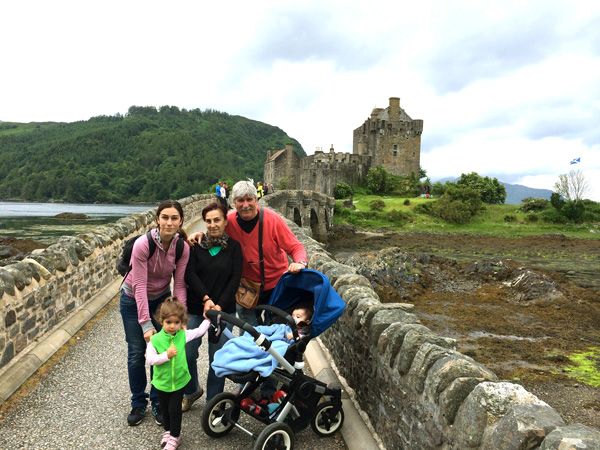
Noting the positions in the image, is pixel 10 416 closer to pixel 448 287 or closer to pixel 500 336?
pixel 500 336

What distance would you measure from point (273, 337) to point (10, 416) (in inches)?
105

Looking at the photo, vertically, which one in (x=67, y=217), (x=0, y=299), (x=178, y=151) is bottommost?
(x=67, y=217)

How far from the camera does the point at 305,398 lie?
150 inches

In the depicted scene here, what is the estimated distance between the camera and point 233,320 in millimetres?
3547

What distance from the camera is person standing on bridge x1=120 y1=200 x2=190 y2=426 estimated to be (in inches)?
158

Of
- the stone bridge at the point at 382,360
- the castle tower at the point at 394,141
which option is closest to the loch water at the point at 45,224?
the stone bridge at the point at 382,360

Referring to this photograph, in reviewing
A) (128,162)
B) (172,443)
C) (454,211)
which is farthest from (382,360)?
(128,162)

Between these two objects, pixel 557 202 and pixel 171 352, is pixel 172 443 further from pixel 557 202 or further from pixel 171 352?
pixel 557 202

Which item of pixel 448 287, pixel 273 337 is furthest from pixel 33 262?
pixel 448 287

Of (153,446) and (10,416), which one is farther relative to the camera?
(10,416)

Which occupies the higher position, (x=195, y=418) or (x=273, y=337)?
(x=273, y=337)

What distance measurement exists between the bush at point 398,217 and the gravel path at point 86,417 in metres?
42.7

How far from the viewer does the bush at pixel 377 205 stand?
49487mm

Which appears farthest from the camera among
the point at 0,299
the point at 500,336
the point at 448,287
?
the point at 448,287
